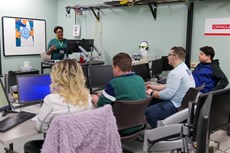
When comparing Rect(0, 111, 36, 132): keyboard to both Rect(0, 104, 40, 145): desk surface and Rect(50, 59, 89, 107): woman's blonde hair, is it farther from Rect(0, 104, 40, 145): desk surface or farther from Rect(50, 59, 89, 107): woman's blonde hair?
Rect(50, 59, 89, 107): woman's blonde hair

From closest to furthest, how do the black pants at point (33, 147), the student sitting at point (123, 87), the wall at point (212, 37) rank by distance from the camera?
the black pants at point (33, 147) → the student sitting at point (123, 87) → the wall at point (212, 37)

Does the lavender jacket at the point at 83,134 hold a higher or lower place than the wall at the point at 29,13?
lower

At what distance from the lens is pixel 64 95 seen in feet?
5.88

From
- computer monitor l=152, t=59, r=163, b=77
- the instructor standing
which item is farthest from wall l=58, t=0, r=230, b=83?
the instructor standing

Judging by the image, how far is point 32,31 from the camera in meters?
5.83

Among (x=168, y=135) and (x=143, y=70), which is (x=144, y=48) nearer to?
(x=143, y=70)

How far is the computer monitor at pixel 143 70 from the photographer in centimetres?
397

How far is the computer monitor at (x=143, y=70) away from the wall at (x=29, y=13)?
10.0ft

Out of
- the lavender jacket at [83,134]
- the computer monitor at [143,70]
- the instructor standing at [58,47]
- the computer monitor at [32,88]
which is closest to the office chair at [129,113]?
the lavender jacket at [83,134]

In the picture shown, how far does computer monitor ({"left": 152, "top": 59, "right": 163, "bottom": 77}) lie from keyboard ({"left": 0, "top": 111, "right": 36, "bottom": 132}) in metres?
2.57

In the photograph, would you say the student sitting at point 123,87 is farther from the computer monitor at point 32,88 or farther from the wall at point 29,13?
the wall at point 29,13

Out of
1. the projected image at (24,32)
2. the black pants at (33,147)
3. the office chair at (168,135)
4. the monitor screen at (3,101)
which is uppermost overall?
the projected image at (24,32)

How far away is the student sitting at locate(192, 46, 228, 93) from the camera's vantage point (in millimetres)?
3408

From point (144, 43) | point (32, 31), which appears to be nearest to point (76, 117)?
point (144, 43)
